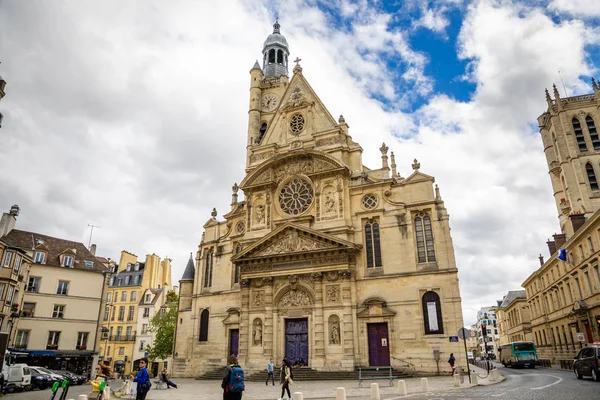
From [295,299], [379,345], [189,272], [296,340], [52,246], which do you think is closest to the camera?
[379,345]

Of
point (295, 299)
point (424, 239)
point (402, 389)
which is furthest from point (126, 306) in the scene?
point (402, 389)

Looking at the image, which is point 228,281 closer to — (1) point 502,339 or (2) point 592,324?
(2) point 592,324

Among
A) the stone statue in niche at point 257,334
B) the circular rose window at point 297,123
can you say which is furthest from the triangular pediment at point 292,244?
the circular rose window at point 297,123

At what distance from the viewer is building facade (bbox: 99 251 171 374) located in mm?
46500

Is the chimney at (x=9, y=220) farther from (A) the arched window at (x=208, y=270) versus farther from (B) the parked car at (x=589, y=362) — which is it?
(B) the parked car at (x=589, y=362)

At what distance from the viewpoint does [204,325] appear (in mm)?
29297

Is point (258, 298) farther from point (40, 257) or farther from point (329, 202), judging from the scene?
point (40, 257)

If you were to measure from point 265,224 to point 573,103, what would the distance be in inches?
1791

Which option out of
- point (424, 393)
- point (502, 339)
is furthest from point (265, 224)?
point (502, 339)

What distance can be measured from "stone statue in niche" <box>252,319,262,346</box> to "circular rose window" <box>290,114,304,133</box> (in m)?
14.4

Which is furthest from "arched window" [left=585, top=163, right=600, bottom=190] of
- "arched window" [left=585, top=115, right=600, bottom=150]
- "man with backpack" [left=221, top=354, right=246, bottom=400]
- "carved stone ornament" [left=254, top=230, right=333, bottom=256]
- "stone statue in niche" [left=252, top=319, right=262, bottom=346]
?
"man with backpack" [left=221, top=354, right=246, bottom=400]

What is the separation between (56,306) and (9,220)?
7438 mm

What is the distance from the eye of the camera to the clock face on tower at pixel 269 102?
38594 millimetres

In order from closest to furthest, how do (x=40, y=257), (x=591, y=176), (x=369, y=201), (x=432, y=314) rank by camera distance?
(x=432, y=314), (x=369, y=201), (x=40, y=257), (x=591, y=176)
